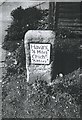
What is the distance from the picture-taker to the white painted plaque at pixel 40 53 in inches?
191

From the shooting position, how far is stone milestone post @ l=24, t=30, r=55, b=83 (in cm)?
471

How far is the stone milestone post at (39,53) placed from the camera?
4715 millimetres

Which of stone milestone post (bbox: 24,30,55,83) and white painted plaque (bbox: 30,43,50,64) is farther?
white painted plaque (bbox: 30,43,50,64)

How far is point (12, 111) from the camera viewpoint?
A: 4.73 m

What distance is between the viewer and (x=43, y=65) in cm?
507

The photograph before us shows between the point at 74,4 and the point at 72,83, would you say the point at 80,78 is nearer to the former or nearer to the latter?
the point at 72,83

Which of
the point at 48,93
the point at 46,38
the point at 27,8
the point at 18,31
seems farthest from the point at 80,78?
the point at 27,8

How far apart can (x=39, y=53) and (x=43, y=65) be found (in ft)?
0.80

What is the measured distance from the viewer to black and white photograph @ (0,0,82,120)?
4738 mm

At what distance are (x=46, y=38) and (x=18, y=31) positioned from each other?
1.76 meters

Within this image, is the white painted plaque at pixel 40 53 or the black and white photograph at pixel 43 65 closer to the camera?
the black and white photograph at pixel 43 65

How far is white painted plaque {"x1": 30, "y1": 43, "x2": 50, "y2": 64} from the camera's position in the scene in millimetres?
4863

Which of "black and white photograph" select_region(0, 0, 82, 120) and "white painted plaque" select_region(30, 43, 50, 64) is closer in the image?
"black and white photograph" select_region(0, 0, 82, 120)

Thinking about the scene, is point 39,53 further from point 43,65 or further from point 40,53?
point 43,65
